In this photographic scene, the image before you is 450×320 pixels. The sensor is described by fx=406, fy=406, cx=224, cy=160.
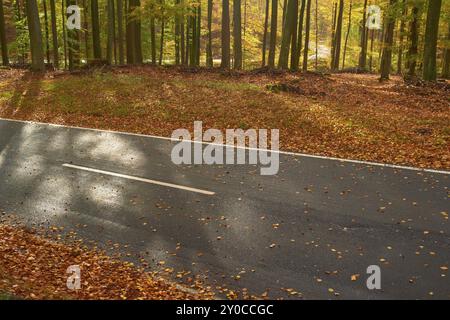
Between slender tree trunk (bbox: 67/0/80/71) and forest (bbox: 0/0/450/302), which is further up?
slender tree trunk (bbox: 67/0/80/71)

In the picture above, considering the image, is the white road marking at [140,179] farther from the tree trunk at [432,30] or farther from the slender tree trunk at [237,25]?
the slender tree trunk at [237,25]

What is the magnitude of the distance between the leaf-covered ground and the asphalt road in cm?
45

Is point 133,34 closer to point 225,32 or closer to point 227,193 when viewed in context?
point 225,32

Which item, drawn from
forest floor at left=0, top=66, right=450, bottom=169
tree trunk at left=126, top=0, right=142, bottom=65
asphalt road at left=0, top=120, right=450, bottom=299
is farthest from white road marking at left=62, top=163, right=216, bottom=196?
tree trunk at left=126, top=0, right=142, bottom=65

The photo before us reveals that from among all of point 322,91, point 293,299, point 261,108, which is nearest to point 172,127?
point 261,108

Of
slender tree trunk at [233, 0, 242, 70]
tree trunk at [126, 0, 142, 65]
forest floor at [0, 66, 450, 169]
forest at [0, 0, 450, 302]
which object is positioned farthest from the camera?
tree trunk at [126, 0, 142, 65]

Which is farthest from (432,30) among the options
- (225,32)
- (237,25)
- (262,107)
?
(225,32)

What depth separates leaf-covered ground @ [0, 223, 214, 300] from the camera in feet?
19.1

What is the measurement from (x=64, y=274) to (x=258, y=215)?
387 cm

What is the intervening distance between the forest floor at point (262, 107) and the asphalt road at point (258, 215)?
2219 millimetres

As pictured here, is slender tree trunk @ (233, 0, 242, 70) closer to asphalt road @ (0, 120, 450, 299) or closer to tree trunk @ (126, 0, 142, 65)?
tree trunk @ (126, 0, 142, 65)

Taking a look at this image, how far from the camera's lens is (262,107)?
17375 millimetres
